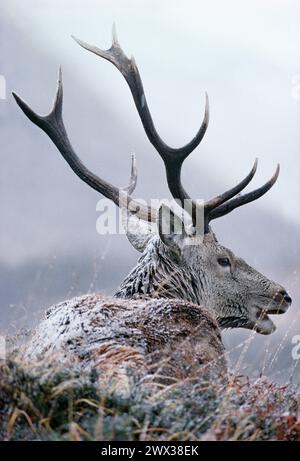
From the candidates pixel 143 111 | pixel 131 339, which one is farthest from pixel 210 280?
pixel 131 339

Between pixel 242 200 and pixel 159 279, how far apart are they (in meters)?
1.19

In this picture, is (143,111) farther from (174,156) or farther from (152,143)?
(174,156)

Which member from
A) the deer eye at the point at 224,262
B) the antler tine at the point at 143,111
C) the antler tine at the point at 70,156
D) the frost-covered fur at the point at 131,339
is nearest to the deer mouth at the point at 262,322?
the deer eye at the point at 224,262

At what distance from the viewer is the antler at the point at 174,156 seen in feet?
24.2

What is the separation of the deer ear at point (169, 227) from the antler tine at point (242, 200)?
1.73ft

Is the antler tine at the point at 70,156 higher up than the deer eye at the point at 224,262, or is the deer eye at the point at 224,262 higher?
the antler tine at the point at 70,156

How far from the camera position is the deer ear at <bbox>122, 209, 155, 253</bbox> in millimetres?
8070

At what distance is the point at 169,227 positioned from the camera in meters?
7.05

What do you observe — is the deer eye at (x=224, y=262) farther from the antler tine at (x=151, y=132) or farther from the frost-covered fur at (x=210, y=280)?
the antler tine at (x=151, y=132)

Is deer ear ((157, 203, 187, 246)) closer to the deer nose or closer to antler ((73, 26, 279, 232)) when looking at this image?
antler ((73, 26, 279, 232))

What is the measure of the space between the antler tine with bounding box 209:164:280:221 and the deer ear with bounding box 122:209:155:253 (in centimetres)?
66

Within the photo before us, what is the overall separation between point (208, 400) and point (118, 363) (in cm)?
54

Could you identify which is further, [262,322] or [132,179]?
[132,179]
